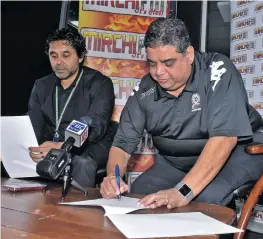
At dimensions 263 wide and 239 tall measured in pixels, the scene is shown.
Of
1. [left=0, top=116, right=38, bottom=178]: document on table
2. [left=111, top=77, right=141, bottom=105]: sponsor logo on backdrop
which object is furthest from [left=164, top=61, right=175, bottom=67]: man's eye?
[left=111, top=77, right=141, bottom=105]: sponsor logo on backdrop

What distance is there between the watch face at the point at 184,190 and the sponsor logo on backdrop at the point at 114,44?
7.45ft

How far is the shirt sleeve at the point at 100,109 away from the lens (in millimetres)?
2596

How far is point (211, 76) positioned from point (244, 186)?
50 cm

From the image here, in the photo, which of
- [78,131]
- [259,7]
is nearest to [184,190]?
[78,131]

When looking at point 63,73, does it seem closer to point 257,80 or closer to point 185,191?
point 257,80

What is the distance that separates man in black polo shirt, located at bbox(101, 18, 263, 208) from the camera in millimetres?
1718

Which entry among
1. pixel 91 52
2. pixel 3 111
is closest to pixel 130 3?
pixel 91 52

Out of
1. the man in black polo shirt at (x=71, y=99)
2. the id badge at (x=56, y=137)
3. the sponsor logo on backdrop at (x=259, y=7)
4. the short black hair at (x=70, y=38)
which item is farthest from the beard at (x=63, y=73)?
the sponsor logo on backdrop at (x=259, y=7)

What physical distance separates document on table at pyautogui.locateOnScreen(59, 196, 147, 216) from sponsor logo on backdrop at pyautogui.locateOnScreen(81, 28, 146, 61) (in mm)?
2206

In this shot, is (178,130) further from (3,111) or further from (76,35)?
(3,111)

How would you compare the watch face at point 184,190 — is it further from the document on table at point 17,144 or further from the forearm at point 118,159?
the document on table at point 17,144

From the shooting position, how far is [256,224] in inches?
123

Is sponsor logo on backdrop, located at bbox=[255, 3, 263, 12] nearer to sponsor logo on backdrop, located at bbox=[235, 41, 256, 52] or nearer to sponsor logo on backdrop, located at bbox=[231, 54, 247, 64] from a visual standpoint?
sponsor logo on backdrop, located at bbox=[235, 41, 256, 52]

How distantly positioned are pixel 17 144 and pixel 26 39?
2.60m
